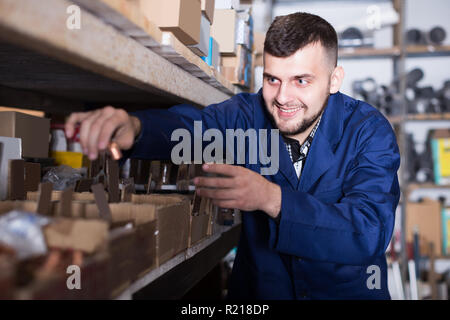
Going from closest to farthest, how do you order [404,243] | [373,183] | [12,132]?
1. [373,183]
2. [12,132]
3. [404,243]

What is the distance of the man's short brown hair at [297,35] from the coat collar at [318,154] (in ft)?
0.66

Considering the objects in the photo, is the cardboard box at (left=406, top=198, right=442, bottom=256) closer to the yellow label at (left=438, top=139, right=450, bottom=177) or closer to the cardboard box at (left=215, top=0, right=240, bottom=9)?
the yellow label at (left=438, top=139, right=450, bottom=177)

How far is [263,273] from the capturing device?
134cm

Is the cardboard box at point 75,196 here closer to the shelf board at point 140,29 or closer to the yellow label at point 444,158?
the shelf board at point 140,29

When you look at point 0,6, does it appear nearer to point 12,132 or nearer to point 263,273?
point 12,132

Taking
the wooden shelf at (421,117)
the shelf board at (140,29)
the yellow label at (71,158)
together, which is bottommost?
the yellow label at (71,158)

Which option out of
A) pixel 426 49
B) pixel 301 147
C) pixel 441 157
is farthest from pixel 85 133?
pixel 426 49

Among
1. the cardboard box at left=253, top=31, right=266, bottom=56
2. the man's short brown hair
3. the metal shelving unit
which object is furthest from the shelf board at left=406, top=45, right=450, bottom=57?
the man's short brown hair

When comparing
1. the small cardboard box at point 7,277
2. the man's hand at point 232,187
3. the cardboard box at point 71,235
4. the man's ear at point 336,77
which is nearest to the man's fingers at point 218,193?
the man's hand at point 232,187

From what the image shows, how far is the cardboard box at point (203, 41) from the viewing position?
1.24m

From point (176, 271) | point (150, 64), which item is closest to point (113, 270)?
point (176, 271)

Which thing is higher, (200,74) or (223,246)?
(200,74)

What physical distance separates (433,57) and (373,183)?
9.66 ft

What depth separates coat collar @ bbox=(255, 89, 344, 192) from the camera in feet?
4.17
